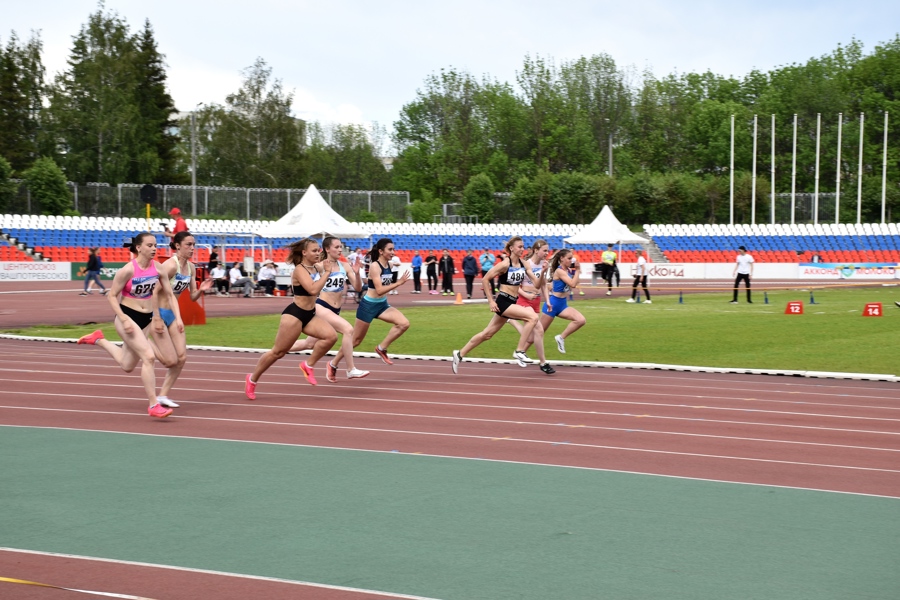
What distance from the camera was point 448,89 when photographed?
8469cm

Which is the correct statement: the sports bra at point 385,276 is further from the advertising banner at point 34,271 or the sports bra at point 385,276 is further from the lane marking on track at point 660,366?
the advertising banner at point 34,271

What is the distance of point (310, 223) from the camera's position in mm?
35156

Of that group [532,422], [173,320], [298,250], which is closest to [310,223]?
[298,250]

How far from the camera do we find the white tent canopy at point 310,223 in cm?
3497

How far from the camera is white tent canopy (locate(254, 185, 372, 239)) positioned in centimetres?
3497

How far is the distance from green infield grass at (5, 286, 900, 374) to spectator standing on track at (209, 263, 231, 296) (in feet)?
27.8

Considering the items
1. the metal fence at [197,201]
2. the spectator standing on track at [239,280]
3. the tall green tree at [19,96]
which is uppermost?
the tall green tree at [19,96]

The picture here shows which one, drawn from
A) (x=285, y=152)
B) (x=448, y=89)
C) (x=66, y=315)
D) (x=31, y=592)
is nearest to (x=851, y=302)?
(x=66, y=315)

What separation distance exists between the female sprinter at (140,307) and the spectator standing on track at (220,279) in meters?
26.3

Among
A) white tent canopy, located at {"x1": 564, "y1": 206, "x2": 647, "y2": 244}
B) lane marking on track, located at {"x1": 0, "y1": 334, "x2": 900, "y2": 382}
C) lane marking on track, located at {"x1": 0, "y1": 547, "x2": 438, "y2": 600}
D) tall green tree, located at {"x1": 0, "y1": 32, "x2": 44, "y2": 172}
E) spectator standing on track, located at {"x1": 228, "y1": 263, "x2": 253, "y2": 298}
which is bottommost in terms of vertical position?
lane marking on track, located at {"x1": 0, "y1": 547, "x2": 438, "y2": 600}

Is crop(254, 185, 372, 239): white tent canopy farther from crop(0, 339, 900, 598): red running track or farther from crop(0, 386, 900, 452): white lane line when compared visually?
crop(0, 386, 900, 452): white lane line

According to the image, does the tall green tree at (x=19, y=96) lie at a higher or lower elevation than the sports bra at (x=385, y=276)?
higher

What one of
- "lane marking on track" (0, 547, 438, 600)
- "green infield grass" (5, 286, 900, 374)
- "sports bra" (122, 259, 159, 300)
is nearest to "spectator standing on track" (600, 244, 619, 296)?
"green infield grass" (5, 286, 900, 374)

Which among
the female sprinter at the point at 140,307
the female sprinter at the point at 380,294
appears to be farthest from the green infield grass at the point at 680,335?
the female sprinter at the point at 140,307
